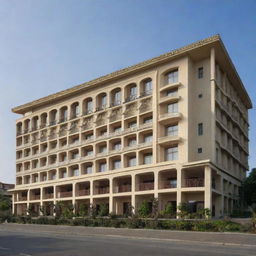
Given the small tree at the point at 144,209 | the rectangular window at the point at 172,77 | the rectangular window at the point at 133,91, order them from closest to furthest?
the small tree at the point at 144,209 → the rectangular window at the point at 172,77 → the rectangular window at the point at 133,91

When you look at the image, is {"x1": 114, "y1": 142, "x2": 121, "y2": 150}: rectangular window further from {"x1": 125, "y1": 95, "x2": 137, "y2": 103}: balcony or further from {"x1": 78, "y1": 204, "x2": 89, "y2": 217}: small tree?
{"x1": 78, "y1": 204, "x2": 89, "y2": 217}: small tree

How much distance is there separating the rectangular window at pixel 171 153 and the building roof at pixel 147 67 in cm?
1045

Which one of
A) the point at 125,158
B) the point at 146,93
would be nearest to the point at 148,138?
the point at 125,158

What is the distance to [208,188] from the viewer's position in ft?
124

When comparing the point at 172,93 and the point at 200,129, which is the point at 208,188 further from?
the point at 172,93

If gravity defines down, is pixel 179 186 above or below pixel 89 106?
below

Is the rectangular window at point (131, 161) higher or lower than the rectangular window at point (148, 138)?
lower

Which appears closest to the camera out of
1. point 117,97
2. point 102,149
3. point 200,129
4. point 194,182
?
point 194,182

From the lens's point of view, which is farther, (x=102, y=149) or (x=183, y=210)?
(x=102, y=149)

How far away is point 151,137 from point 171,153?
3697 mm

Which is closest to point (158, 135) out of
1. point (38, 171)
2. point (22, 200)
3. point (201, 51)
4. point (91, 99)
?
point (201, 51)

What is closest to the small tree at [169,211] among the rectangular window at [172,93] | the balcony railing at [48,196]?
the rectangular window at [172,93]

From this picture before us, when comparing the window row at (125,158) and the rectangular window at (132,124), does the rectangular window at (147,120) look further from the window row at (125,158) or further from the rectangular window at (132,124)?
the window row at (125,158)

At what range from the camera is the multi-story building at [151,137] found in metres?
41.8
